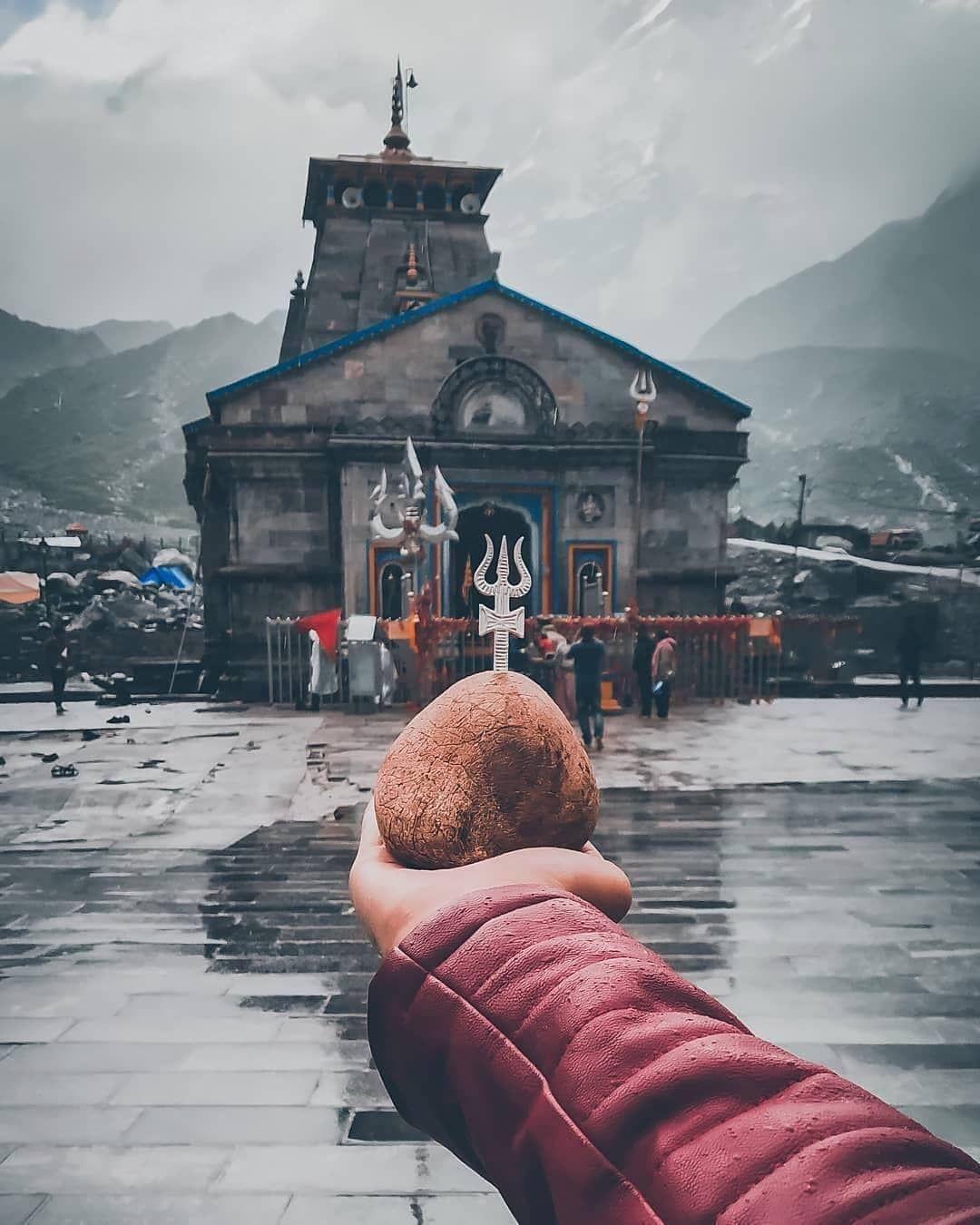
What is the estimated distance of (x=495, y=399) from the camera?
16734 millimetres

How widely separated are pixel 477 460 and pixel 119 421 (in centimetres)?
7102

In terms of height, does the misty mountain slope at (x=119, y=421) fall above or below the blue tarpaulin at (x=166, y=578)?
above

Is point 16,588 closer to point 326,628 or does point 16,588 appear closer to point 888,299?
point 326,628

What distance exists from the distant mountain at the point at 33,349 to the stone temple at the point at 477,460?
4910cm

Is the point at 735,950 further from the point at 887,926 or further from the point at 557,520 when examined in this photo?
the point at 557,520

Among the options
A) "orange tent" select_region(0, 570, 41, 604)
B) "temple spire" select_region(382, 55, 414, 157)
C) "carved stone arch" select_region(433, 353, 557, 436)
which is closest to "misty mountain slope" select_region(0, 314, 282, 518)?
"orange tent" select_region(0, 570, 41, 604)

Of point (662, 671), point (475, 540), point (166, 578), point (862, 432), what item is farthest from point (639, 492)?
point (862, 432)

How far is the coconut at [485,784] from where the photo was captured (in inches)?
66.9

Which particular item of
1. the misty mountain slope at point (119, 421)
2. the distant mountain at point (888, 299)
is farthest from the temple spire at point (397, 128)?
the misty mountain slope at point (119, 421)

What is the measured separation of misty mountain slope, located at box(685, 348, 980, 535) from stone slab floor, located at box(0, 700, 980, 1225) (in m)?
40.1

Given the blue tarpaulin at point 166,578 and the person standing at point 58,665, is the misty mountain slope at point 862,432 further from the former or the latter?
the person standing at point 58,665

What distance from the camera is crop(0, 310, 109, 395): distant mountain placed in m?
56.4

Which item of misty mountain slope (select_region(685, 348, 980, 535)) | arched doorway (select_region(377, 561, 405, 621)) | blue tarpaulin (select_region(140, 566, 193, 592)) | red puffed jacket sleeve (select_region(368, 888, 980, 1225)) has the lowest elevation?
red puffed jacket sleeve (select_region(368, 888, 980, 1225))

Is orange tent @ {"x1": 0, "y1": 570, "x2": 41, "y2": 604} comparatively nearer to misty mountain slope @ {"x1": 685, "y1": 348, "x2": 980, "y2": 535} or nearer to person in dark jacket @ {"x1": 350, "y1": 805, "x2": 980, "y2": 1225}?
person in dark jacket @ {"x1": 350, "y1": 805, "x2": 980, "y2": 1225}
